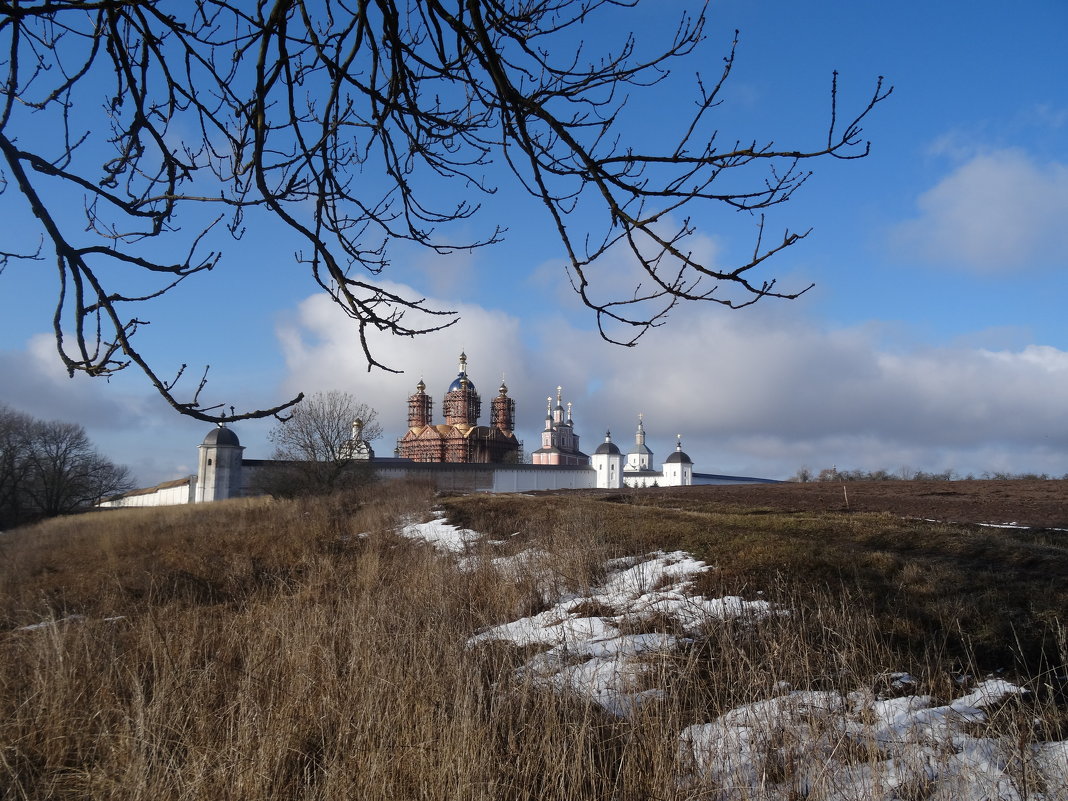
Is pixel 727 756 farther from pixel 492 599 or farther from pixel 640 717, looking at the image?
pixel 492 599

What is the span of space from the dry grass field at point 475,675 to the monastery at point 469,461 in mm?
23909

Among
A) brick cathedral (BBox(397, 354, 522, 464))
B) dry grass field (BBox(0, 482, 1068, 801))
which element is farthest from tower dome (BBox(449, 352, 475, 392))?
dry grass field (BBox(0, 482, 1068, 801))

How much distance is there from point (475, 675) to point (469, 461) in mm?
53296

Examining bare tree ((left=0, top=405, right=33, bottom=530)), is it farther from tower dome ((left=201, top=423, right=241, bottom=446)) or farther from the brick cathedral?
the brick cathedral

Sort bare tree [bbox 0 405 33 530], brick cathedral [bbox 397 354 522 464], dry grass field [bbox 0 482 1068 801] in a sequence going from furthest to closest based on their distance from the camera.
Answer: brick cathedral [bbox 397 354 522 464]
bare tree [bbox 0 405 33 530]
dry grass field [bbox 0 482 1068 801]

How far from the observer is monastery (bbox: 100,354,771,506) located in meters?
36.9

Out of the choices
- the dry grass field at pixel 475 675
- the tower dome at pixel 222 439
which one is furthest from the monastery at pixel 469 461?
the dry grass field at pixel 475 675

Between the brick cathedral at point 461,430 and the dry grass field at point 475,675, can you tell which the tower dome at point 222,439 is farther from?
the dry grass field at point 475,675

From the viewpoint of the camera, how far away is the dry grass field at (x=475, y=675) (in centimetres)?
285

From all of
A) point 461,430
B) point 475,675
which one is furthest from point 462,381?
point 475,675

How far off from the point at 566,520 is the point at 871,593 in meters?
6.62

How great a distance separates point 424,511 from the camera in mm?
18453

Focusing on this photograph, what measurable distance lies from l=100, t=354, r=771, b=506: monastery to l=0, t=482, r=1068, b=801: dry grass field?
78.4 feet

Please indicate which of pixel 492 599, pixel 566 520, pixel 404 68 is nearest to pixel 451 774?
pixel 404 68
